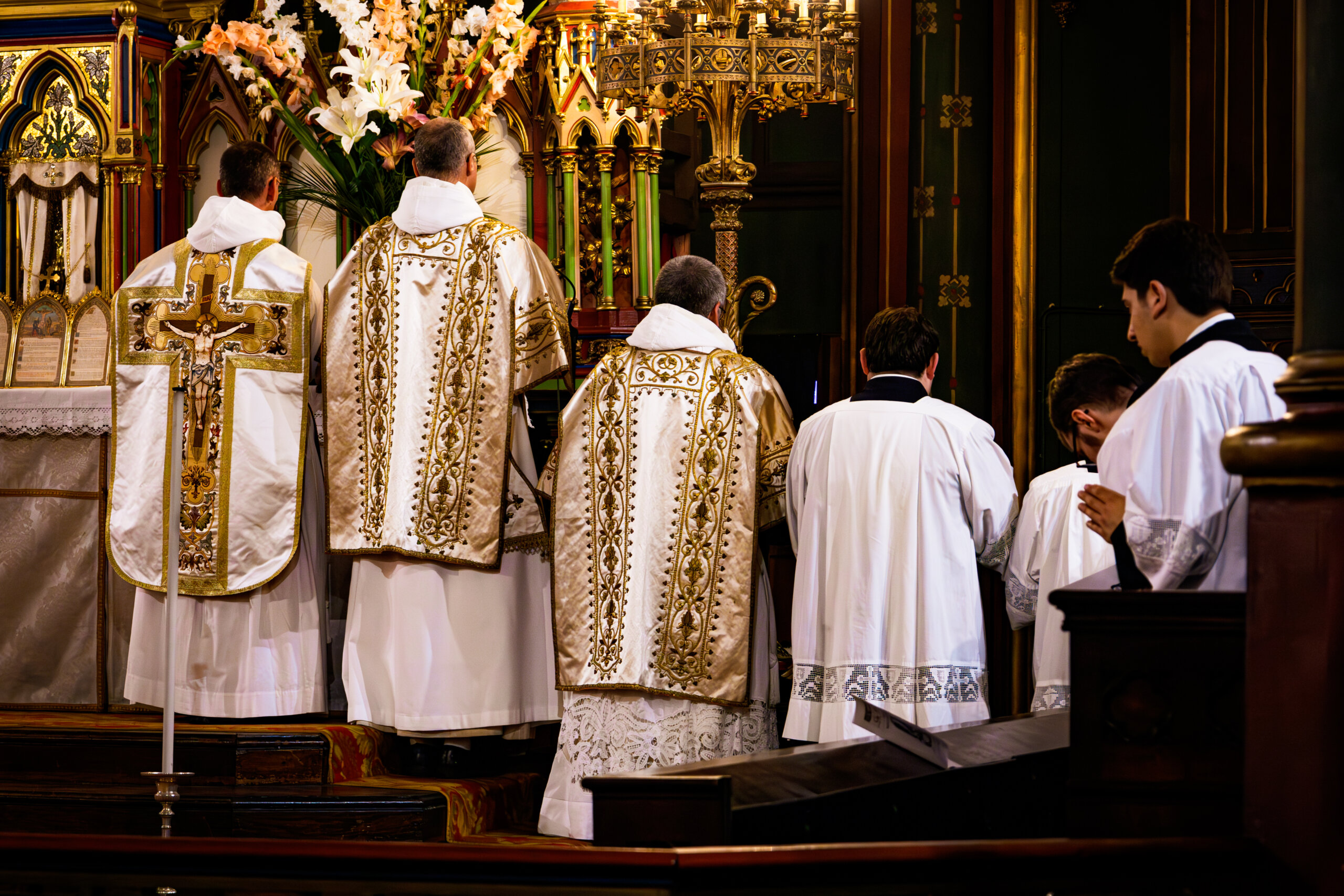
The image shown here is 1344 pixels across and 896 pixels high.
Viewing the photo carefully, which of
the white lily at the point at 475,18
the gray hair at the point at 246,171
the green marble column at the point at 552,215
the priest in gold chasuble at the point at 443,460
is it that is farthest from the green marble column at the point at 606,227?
the gray hair at the point at 246,171

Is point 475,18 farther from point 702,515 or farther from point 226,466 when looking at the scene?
point 702,515

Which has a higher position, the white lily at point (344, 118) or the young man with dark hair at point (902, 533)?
the white lily at point (344, 118)

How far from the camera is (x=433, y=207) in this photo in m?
5.50

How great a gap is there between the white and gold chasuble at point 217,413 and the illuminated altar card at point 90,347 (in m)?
0.46

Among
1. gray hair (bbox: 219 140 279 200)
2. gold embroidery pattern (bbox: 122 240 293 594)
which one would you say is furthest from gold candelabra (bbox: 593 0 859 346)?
gold embroidery pattern (bbox: 122 240 293 594)

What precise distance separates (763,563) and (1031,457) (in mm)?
2251

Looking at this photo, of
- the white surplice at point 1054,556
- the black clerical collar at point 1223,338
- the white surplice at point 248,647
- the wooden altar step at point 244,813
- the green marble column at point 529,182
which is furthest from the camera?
the green marble column at point 529,182

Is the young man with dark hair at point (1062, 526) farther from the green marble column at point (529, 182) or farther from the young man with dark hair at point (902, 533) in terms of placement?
the green marble column at point (529, 182)

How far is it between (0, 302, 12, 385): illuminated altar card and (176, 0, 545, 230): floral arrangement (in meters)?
1.19

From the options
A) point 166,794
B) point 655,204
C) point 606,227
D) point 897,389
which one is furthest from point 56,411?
point 897,389

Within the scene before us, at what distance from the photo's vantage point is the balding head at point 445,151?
545cm

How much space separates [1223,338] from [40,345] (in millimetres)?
4578

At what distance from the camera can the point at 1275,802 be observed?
7.82 feet

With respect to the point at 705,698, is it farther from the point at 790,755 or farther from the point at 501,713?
the point at 790,755
